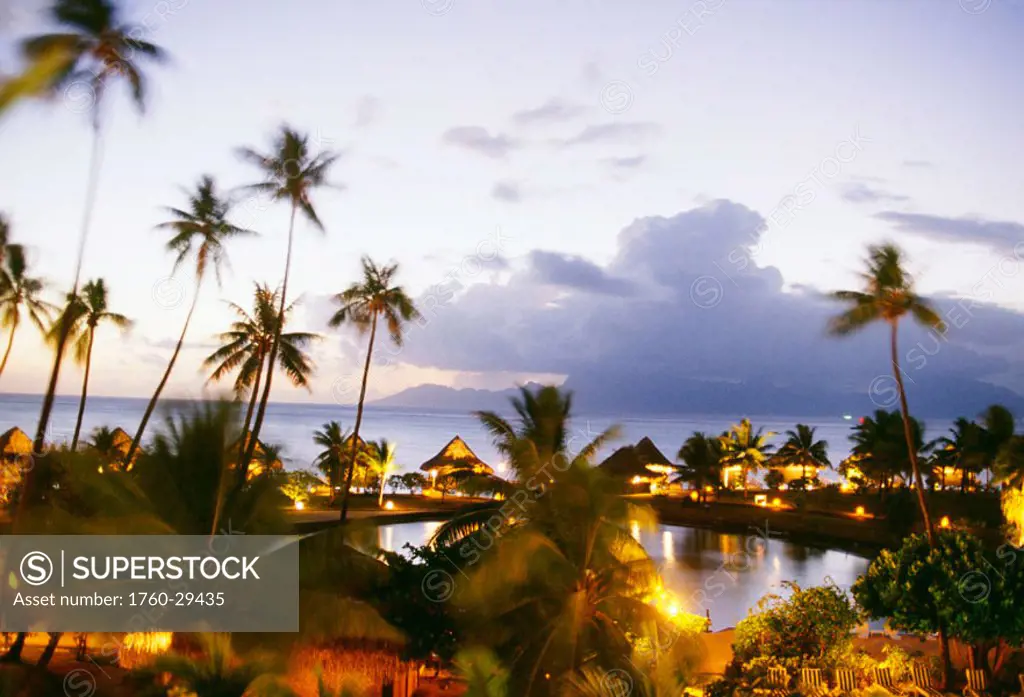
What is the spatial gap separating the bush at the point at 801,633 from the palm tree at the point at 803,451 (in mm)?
31374

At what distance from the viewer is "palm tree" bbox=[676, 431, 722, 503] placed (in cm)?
4200

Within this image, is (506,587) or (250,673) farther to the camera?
(506,587)

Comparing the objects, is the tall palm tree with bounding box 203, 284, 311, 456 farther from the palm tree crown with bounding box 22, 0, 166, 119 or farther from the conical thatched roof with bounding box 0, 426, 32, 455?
the conical thatched roof with bounding box 0, 426, 32, 455

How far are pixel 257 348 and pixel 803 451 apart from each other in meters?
31.6

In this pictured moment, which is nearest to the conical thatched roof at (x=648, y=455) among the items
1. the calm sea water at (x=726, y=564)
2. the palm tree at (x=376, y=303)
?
the calm sea water at (x=726, y=564)

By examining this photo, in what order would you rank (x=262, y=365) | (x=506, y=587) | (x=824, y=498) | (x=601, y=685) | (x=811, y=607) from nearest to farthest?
1. (x=601, y=685)
2. (x=506, y=587)
3. (x=811, y=607)
4. (x=262, y=365)
5. (x=824, y=498)

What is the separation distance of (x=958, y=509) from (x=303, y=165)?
104 ft

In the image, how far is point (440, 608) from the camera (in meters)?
12.3

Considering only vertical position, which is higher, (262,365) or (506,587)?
(262,365)

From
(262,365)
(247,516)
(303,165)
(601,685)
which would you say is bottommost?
(601,685)

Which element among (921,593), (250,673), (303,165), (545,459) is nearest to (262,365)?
(303,165)

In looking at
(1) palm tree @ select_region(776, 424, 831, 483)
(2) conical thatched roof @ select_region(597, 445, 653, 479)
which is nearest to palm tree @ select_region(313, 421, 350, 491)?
(2) conical thatched roof @ select_region(597, 445, 653, 479)

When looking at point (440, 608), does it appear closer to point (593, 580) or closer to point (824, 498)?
point (593, 580)

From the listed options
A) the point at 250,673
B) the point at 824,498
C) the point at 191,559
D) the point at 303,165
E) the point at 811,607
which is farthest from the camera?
the point at 824,498
